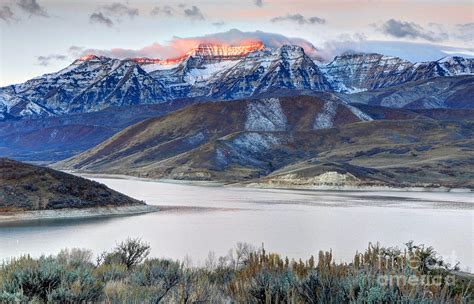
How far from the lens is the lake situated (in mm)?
47219

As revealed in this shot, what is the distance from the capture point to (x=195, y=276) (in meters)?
20.5

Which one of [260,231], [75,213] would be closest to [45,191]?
[75,213]

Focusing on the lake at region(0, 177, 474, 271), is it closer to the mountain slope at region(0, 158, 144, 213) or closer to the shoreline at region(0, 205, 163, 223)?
the shoreline at region(0, 205, 163, 223)

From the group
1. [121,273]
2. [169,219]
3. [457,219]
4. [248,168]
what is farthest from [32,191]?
[248,168]

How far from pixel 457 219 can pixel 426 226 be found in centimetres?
1099

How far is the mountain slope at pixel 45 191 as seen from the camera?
71.8 meters

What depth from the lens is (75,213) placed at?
2913 inches

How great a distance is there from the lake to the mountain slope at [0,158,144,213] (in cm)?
521

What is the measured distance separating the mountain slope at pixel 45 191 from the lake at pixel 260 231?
5207mm

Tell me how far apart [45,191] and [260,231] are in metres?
30.1

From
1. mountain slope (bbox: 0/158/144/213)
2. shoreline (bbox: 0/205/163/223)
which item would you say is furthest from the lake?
mountain slope (bbox: 0/158/144/213)

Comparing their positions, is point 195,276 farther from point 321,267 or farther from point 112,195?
point 112,195

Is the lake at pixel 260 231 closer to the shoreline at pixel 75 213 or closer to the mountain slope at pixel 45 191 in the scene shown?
the shoreline at pixel 75 213

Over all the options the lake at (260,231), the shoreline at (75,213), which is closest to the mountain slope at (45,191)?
the shoreline at (75,213)
